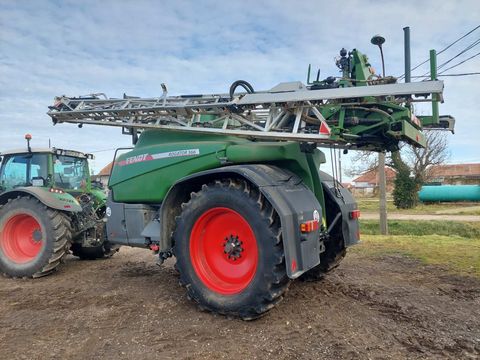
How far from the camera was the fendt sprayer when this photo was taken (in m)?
4.05

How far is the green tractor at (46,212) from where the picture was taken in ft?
20.7

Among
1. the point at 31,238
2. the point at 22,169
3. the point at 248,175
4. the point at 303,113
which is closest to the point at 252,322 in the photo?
the point at 248,175

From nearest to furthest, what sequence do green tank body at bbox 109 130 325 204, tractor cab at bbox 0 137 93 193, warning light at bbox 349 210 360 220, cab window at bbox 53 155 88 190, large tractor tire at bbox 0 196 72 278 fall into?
green tank body at bbox 109 130 325 204 → warning light at bbox 349 210 360 220 → large tractor tire at bbox 0 196 72 278 → tractor cab at bbox 0 137 93 193 → cab window at bbox 53 155 88 190

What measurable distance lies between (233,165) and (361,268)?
312 centimetres

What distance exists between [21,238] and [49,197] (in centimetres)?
102

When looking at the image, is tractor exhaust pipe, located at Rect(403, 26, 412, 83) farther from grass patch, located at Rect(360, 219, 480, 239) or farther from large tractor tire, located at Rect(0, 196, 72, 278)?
grass patch, located at Rect(360, 219, 480, 239)

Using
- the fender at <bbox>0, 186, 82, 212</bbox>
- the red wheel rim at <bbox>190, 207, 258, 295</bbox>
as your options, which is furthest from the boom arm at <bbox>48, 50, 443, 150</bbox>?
the fender at <bbox>0, 186, 82, 212</bbox>

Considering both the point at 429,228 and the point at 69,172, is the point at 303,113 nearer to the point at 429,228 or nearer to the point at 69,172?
the point at 69,172

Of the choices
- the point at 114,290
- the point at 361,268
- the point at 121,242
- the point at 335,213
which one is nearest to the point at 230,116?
the point at 335,213

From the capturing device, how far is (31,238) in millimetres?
6867

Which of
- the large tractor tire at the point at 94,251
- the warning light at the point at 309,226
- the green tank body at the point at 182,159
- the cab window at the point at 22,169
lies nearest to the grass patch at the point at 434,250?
the green tank body at the point at 182,159

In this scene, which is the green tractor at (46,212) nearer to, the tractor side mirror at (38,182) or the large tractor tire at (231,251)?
the tractor side mirror at (38,182)

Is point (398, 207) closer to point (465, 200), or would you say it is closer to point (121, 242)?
point (465, 200)

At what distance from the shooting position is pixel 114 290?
17.8ft
